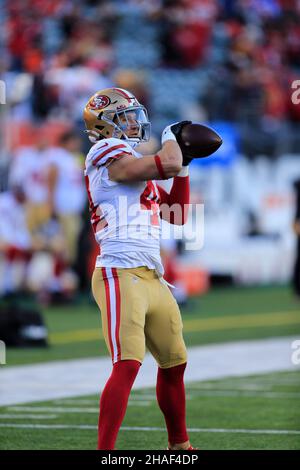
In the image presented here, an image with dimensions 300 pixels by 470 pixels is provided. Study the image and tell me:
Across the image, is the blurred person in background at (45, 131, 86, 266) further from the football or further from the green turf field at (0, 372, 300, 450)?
the football

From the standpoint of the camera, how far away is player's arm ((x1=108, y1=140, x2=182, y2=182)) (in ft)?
17.2

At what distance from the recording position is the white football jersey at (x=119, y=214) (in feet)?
17.9

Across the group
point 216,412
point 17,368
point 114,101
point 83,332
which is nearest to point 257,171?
point 83,332

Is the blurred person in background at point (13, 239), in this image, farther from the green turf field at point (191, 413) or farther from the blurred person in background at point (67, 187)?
the green turf field at point (191, 413)

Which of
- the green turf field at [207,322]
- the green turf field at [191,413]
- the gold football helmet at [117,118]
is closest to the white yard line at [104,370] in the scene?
the green turf field at [191,413]

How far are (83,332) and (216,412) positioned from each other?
492 centimetres

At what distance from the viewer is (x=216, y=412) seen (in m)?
7.39

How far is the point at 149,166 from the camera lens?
206 inches

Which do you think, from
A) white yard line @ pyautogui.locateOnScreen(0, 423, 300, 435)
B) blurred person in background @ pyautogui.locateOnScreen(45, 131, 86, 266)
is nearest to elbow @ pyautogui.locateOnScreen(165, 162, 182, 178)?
white yard line @ pyautogui.locateOnScreen(0, 423, 300, 435)

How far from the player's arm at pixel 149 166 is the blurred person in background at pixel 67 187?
9.86 meters

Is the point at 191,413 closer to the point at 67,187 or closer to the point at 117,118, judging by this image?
the point at 117,118

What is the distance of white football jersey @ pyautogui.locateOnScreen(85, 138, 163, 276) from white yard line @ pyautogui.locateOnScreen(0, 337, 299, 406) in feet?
8.26

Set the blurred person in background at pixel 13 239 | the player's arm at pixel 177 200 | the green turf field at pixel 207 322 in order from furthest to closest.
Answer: the blurred person in background at pixel 13 239
the green turf field at pixel 207 322
the player's arm at pixel 177 200

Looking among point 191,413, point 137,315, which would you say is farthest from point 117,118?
point 191,413
